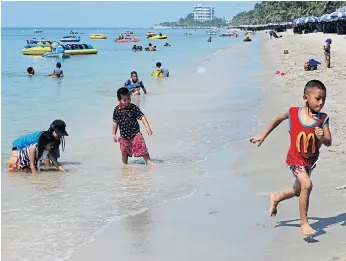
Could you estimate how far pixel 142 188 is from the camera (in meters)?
7.27

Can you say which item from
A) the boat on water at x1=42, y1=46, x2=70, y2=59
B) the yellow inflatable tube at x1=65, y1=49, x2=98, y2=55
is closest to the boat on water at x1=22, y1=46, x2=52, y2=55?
the yellow inflatable tube at x1=65, y1=49, x2=98, y2=55

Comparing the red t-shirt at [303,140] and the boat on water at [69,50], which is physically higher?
the red t-shirt at [303,140]

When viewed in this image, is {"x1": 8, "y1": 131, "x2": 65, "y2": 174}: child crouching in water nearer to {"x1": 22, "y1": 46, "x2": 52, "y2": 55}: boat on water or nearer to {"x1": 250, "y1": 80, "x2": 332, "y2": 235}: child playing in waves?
{"x1": 250, "y1": 80, "x2": 332, "y2": 235}: child playing in waves

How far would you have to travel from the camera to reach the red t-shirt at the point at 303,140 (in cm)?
479

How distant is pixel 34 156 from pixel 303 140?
14.5 ft

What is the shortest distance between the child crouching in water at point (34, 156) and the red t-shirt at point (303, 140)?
12.9 feet

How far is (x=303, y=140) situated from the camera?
4.82 m

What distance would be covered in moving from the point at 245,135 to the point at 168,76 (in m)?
16.7

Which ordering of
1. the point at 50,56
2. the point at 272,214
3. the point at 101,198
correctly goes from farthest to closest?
the point at 50,56
the point at 101,198
the point at 272,214

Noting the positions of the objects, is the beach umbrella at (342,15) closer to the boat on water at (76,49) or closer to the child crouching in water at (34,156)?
the boat on water at (76,49)

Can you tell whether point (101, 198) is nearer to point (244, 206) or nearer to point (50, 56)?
point (244, 206)

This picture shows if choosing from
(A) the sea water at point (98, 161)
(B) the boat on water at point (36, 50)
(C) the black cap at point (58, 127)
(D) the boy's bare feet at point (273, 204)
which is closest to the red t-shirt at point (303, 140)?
(D) the boy's bare feet at point (273, 204)

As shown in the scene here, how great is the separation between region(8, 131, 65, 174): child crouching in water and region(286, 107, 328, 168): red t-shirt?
12.9 ft

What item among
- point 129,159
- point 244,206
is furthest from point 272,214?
point 129,159
